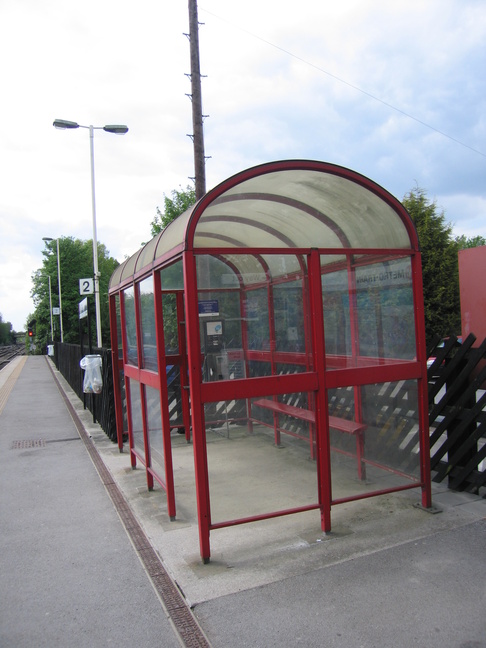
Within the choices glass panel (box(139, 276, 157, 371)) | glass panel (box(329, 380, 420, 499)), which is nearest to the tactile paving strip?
glass panel (box(139, 276, 157, 371))

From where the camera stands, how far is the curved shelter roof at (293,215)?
399 cm

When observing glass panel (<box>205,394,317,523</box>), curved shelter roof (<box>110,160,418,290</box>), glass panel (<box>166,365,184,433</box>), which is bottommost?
glass panel (<box>205,394,317,523</box>)

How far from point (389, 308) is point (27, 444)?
655 cm

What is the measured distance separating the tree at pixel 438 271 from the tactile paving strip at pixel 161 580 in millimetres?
10249

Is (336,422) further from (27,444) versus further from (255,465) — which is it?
(27,444)

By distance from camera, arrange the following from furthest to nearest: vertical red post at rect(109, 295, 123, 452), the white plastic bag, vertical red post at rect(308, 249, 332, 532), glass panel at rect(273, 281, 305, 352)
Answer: the white plastic bag, vertical red post at rect(109, 295, 123, 452), glass panel at rect(273, 281, 305, 352), vertical red post at rect(308, 249, 332, 532)

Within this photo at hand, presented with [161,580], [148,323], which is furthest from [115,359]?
[161,580]

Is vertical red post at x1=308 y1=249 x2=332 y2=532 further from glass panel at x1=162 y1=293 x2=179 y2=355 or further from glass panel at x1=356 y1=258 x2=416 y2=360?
glass panel at x1=162 y1=293 x2=179 y2=355

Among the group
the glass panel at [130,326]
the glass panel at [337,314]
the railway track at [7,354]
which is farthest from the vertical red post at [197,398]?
the railway track at [7,354]

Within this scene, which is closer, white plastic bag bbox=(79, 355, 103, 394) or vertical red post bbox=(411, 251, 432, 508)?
vertical red post bbox=(411, 251, 432, 508)

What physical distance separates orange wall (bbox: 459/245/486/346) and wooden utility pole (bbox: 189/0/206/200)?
6.22 meters

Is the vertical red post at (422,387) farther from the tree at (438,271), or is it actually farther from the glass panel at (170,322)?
the tree at (438,271)

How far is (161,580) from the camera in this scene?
11.8ft

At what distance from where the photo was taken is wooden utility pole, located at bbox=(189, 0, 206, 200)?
10234mm
